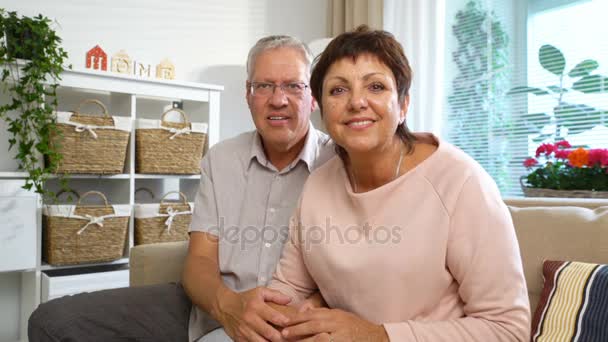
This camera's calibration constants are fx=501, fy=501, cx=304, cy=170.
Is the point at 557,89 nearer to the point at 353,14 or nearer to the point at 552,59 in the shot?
the point at 552,59

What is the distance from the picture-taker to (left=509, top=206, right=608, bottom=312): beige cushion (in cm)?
120

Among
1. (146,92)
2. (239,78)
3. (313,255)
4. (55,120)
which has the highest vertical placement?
(239,78)

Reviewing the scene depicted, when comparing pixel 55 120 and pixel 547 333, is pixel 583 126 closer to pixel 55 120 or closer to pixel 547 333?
pixel 547 333

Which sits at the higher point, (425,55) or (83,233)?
(425,55)

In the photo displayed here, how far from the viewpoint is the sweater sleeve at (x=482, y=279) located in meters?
0.94

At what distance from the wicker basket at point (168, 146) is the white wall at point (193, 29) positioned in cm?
61

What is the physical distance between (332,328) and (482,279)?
31 cm

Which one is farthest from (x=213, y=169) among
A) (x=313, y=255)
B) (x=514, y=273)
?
(x=514, y=273)

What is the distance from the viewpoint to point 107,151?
92.7 inches

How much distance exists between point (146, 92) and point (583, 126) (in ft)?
7.21

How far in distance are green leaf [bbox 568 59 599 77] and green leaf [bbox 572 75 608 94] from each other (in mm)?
27

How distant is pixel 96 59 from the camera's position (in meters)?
2.55

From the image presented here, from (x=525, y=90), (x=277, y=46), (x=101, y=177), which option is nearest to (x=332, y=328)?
(x=277, y=46)

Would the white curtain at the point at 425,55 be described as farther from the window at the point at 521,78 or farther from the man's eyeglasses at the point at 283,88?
the man's eyeglasses at the point at 283,88
